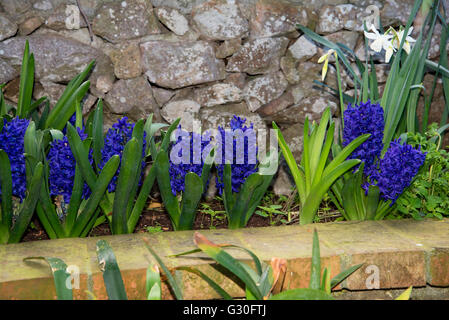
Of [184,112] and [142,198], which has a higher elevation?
[184,112]

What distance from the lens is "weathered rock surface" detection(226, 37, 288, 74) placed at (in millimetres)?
2646

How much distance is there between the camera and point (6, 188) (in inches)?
71.3

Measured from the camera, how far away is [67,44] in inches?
99.0

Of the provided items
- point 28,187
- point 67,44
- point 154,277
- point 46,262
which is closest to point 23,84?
point 67,44

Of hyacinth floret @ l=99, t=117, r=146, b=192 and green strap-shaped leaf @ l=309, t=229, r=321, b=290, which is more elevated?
hyacinth floret @ l=99, t=117, r=146, b=192

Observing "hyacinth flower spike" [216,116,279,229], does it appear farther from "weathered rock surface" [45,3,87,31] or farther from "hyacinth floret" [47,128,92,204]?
"weathered rock surface" [45,3,87,31]

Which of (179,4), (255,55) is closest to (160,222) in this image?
(255,55)

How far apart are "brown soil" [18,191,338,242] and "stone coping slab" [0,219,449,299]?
0.23m

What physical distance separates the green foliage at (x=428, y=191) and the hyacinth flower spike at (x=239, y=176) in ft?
1.92

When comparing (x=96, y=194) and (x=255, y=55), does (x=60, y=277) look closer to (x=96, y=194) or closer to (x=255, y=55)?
(x=96, y=194)

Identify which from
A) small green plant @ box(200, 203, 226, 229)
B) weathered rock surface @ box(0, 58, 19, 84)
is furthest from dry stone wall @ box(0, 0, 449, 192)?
small green plant @ box(200, 203, 226, 229)

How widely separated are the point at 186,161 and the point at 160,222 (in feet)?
1.41

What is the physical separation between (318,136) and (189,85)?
0.79 metres

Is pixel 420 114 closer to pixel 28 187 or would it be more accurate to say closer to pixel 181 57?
pixel 181 57
